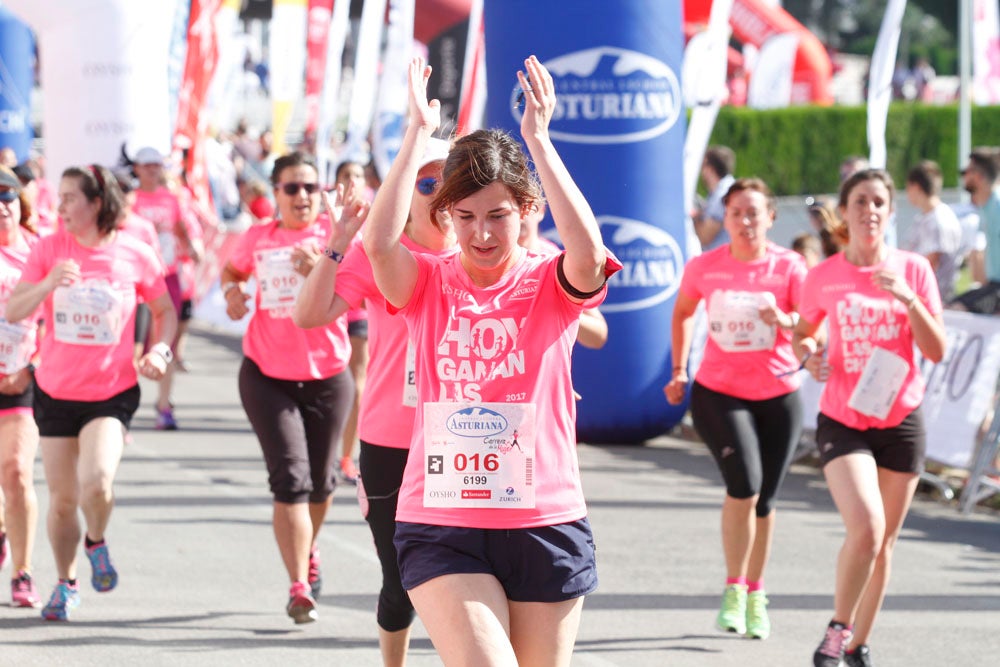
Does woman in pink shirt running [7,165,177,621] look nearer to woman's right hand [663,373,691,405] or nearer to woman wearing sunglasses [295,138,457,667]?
woman wearing sunglasses [295,138,457,667]

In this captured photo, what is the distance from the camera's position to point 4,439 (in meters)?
7.25

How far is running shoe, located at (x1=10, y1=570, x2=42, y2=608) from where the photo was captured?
23.8ft

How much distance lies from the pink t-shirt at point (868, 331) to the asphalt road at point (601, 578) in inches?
41.6

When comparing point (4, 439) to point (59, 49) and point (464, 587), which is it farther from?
point (59, 49)

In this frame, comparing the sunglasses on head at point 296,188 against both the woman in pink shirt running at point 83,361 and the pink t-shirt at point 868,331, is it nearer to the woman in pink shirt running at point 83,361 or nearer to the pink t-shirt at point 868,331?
the woman in pink shirt running at point 83,361

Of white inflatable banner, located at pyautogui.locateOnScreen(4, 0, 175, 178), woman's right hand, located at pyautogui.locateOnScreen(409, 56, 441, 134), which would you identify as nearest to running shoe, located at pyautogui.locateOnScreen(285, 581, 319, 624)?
Result: woman's right hand, located at pyautogui.locateOnScreen(409, 56, 441, 134)

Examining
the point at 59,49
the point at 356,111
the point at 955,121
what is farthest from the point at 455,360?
the point at 955,121

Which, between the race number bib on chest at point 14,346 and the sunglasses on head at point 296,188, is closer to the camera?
the race number bib on chest at point 14,346

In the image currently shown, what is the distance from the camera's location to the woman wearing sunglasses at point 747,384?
23.1ft

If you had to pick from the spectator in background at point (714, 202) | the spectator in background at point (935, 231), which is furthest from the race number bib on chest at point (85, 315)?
the spectator in background at point (935, 231)

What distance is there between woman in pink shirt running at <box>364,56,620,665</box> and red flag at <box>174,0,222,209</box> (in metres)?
15.5

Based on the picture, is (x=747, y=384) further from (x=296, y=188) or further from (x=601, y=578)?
(x=296, y=188)

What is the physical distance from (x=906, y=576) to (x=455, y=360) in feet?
16.4

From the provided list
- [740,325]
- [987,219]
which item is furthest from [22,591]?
[987,219]
